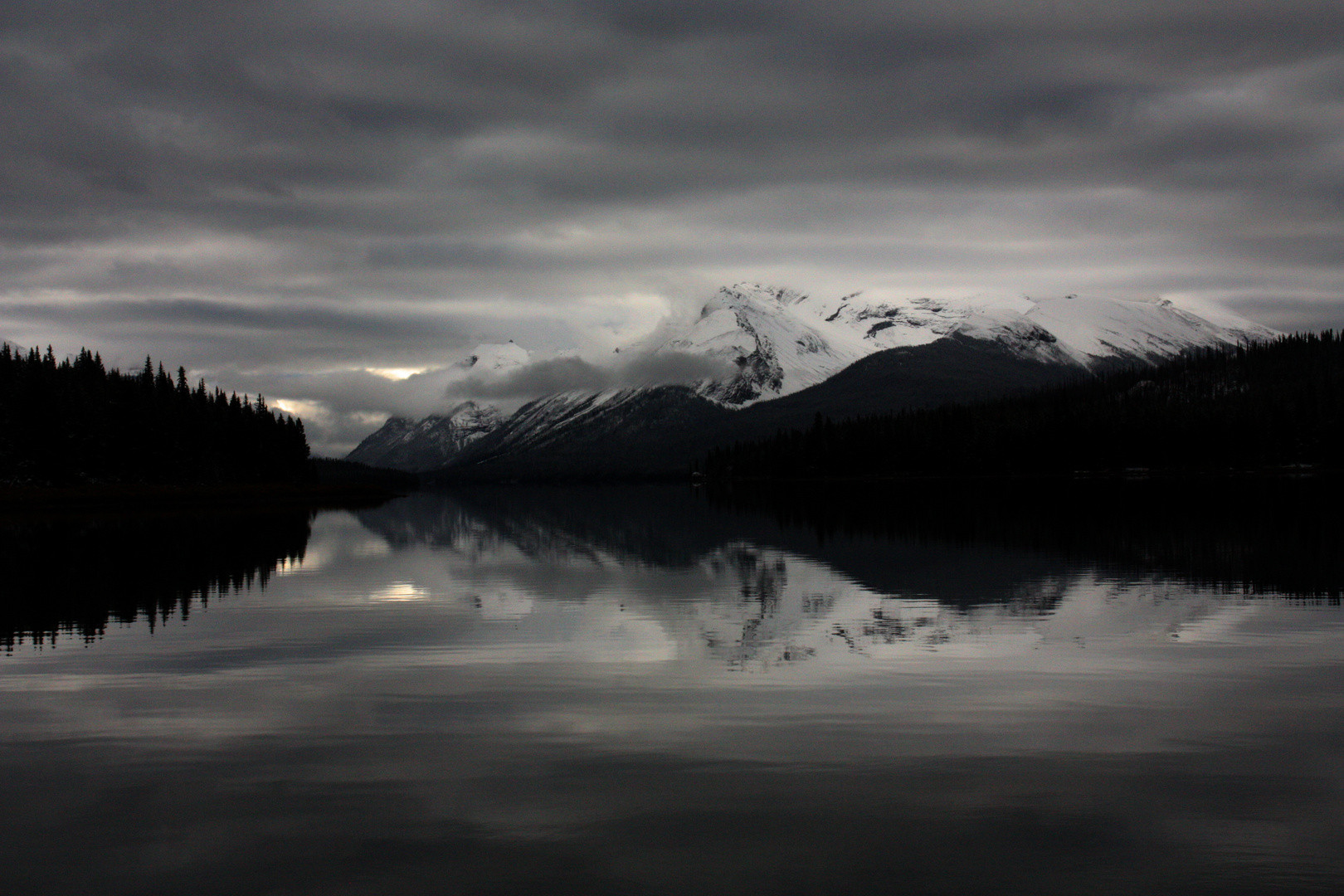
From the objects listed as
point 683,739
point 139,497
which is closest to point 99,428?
point 139,497

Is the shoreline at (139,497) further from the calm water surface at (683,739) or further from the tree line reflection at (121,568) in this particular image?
the calm water surface at (683,739)

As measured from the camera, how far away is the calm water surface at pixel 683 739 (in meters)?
14.2

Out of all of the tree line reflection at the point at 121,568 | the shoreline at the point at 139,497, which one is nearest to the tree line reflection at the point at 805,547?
the tree line reflection at the point at 121,568

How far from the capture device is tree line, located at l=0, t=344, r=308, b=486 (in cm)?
14625

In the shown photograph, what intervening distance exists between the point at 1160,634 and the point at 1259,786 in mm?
14781

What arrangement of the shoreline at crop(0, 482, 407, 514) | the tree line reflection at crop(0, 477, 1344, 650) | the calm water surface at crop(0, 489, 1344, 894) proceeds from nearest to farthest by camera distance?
the calm water surface at crop(0, 489, 1344, 894) < the tree line reflection at crop(0, 477, 1344, 650) < the shoreline at crop(0, 482, 407, 514)

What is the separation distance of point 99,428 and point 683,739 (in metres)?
156

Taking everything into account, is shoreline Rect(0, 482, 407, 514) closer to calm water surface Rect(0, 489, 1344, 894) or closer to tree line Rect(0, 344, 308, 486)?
tree line Rect(0, 344, 308, 486)

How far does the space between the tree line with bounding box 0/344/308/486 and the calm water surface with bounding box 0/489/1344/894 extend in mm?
117033

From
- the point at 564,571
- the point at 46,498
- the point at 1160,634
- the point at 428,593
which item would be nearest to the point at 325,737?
the point at 1160,634

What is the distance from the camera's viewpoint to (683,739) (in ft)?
66.0

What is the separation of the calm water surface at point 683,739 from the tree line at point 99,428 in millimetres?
117033

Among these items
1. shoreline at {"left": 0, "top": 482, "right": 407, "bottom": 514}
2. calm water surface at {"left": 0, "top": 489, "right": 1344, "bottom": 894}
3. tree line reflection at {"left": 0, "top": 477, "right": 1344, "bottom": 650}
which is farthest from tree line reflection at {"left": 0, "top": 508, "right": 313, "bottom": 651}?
shoreline at {"left": 0, "top": 482, "right": 407, "bottom": 514}

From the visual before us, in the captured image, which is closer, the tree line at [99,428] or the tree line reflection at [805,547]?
the tree line reflection at [805,547]
